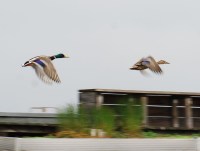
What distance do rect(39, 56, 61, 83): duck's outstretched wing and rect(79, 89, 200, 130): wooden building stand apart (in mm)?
6399

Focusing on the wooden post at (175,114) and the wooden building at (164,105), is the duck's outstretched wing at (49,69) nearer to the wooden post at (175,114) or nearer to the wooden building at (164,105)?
the wooden building at (164,105)

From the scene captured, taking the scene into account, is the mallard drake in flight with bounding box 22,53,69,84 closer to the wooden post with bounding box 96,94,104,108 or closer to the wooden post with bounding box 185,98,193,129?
the wooden post with bounding box 96,94,104,108

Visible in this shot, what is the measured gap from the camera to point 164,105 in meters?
23.3

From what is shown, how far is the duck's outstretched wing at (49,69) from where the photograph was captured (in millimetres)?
13962

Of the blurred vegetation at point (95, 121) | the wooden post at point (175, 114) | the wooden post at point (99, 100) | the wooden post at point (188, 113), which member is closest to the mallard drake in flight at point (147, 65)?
the blurred vegetation at point (95, 121)

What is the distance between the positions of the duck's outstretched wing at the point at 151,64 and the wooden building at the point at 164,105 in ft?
13.6

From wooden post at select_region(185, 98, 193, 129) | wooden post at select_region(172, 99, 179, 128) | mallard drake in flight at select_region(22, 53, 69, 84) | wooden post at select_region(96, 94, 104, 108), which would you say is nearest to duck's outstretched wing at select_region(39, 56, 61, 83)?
mallard drake in flight at select_region(22, 53, 69, 84)

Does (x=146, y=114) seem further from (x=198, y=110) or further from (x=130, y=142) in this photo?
(x=130, y=142)

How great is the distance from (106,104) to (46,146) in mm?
6932

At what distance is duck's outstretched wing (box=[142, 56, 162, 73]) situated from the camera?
17469 millimetres

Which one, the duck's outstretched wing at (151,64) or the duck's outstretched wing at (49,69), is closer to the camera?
the duck's outstretched wing at (49,69)

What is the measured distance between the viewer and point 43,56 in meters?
15.2

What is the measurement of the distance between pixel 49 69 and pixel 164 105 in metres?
9.82

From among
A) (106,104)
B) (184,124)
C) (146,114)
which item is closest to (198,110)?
(184,124)
